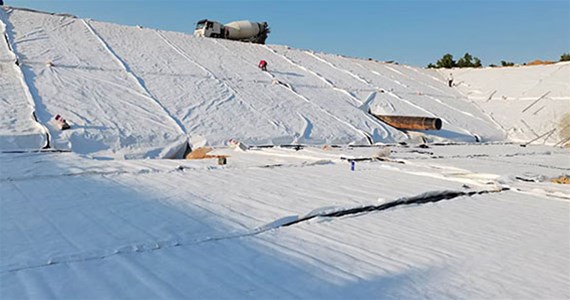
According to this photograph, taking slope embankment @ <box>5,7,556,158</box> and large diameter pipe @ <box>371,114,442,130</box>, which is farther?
large diameter pipe @ <box>371,114,442,130</box>

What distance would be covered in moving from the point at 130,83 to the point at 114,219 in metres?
4.57

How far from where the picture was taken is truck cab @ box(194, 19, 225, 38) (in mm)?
11062

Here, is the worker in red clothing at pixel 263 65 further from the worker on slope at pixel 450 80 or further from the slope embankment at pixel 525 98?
the worker on slope at pixel 450 80

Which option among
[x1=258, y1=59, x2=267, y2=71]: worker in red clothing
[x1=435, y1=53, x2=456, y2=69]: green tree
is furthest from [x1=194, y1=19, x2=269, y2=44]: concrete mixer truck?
[x1=435, y1=53, x2=456, y2=69]: green tree

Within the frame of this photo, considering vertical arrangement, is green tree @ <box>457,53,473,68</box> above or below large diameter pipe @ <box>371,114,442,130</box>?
above

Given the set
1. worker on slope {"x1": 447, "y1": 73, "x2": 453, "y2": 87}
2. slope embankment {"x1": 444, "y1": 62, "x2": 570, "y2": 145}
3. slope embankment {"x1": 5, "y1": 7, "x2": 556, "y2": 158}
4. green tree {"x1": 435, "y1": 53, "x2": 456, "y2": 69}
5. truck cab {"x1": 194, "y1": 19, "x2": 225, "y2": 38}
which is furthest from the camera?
green tree {"x1": 435, "y1": 53, "x2": 456, "y2": 69}

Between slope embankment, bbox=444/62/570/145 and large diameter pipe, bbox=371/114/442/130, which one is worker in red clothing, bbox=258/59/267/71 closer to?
large diameter pipe, bbox=371/114/442/130

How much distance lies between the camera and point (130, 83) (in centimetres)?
623

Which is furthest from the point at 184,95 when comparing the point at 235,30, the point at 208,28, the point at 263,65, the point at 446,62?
the point at 446,62

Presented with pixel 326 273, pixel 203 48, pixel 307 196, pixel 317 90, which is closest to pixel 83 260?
pixel 326 273

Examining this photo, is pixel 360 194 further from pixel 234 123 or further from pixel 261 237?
pixel 234 123

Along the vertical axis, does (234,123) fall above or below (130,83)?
below

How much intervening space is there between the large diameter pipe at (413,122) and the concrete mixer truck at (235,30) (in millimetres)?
5431

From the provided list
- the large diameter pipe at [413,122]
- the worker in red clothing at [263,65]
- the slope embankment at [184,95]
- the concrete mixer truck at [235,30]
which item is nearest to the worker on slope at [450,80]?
the slope embankment at [184,95]
